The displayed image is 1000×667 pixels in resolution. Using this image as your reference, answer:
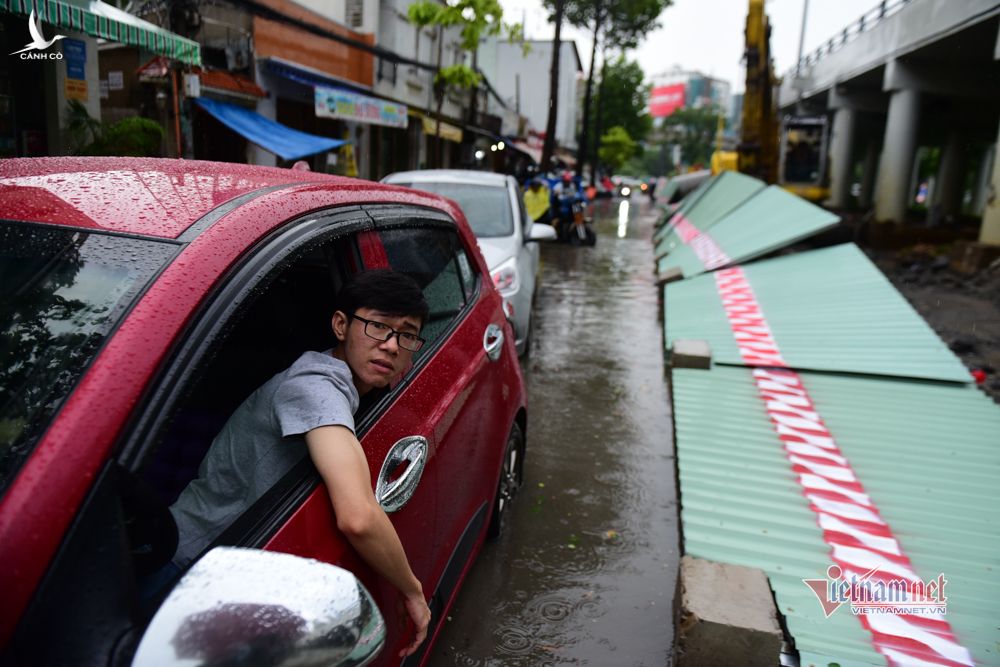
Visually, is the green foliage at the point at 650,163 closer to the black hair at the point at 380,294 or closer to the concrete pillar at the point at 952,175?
the concrete pillar at the point at 952,175

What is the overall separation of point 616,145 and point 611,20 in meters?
20.1

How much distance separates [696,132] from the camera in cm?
9594

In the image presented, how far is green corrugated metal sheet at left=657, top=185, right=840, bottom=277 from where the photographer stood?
8422mm

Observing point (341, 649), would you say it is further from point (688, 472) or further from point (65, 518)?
point (688, 472)

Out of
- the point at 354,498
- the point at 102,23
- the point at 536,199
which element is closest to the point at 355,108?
the point at 536,199

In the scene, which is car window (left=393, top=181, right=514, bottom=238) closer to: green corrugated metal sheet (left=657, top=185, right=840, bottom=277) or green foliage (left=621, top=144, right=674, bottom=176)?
green corrugated metal sheet (left=657, top=185, right=840, bottom=277)

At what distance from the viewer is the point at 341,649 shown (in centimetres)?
99

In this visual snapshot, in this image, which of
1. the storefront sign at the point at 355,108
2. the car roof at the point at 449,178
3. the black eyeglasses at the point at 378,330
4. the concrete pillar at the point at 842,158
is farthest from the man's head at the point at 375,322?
the concrete pillar at the point at 842,158

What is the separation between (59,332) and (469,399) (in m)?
1.44

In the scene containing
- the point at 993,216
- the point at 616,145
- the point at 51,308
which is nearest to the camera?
the point at 51,308

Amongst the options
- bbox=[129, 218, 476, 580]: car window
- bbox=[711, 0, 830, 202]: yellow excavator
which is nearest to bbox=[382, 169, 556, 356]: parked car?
bbox=[129, 218, 476, 580]: car window

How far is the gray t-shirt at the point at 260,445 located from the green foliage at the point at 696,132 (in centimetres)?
9716

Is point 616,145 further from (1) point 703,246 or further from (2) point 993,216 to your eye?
(1) point 703,246

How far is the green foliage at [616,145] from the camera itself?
57.3 meters
